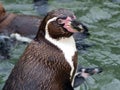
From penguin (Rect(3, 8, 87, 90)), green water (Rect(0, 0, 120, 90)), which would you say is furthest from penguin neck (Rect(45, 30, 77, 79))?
green water (Rect(0, 0, 120, 90))

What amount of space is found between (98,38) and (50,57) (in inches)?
95.2

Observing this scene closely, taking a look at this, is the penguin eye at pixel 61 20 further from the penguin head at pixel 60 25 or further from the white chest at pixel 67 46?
the white chest at pixel 67 46

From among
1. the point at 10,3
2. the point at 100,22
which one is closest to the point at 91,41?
the point at 100,22

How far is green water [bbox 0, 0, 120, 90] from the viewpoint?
5832 millimetres

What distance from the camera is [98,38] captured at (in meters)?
6.84

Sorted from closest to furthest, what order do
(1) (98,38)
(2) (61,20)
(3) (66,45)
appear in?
(2) (61,20) → (3) (66,45) → (1) (98,38)

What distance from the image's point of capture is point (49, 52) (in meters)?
Answer: 4.51

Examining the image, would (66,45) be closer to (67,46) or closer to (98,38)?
(67,46)

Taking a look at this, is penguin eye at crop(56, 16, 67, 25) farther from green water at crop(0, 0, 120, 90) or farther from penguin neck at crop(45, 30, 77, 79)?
green water at crop(0, 0, 120, 90)

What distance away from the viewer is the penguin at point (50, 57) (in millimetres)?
4435

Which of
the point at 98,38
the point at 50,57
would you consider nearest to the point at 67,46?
the point at 50,57

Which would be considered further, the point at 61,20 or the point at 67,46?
the point at 67,46

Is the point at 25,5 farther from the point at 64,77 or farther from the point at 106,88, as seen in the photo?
the point at 64,77

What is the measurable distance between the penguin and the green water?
1.11m
